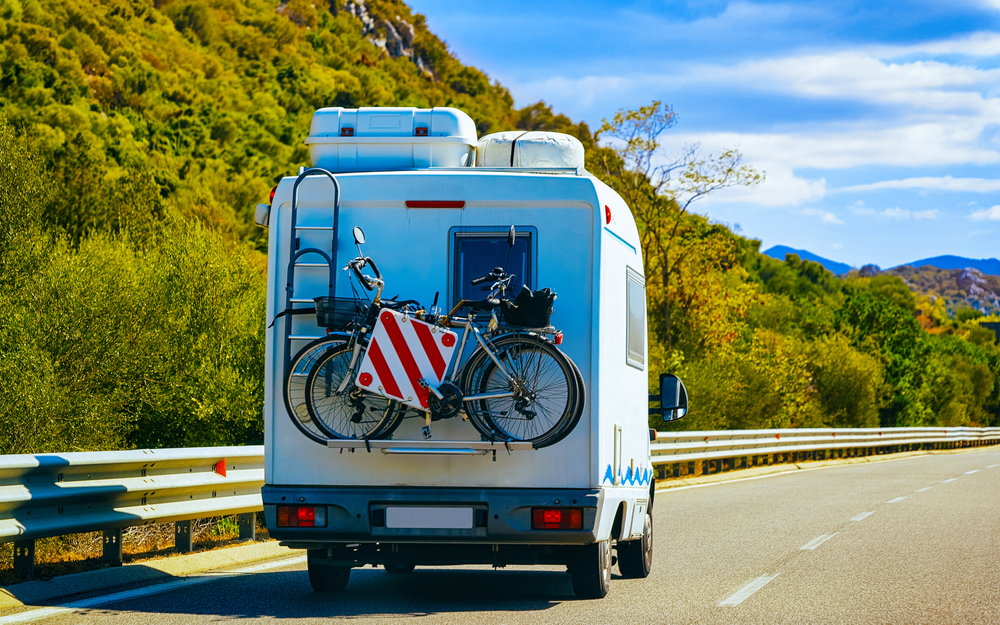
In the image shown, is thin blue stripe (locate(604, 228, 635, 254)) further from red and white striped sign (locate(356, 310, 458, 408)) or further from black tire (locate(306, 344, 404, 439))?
black tire (locate(306, 344, 404, 439))

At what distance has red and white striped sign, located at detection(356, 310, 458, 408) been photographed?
6914 millimetres

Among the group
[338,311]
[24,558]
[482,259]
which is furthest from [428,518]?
[24,558]

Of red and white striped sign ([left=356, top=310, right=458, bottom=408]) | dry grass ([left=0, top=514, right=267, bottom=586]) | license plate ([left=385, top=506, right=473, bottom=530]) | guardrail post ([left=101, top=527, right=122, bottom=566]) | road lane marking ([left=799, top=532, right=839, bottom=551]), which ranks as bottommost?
road lane marking ([left=799, top=532, right=839, bottom=551])

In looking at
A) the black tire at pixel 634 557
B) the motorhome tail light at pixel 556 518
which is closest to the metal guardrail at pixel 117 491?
the motorhome tail light at pixel 556 518

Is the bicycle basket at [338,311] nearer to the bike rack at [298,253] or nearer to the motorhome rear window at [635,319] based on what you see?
the bike rack at [298,253]

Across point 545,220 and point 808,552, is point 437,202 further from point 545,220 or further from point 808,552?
point 808,552

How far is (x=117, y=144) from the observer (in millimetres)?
57375

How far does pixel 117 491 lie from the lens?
792cm

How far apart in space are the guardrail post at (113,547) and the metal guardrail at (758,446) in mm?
10173

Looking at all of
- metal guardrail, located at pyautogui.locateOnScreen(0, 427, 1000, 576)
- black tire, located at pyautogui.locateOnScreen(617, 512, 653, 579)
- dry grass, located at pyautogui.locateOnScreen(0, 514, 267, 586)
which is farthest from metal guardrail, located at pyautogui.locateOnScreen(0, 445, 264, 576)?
black tire, located at pyautogui.locateOnScreen(617, 512, 653, 579)

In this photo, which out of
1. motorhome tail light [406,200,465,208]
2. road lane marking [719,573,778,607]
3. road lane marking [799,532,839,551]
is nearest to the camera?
motorhome tail light [406,200,465,208]

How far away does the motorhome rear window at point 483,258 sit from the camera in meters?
7.10

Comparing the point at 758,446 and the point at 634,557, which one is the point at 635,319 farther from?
the point at 758,446

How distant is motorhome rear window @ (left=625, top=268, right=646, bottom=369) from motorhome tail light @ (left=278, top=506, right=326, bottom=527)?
2293mm
